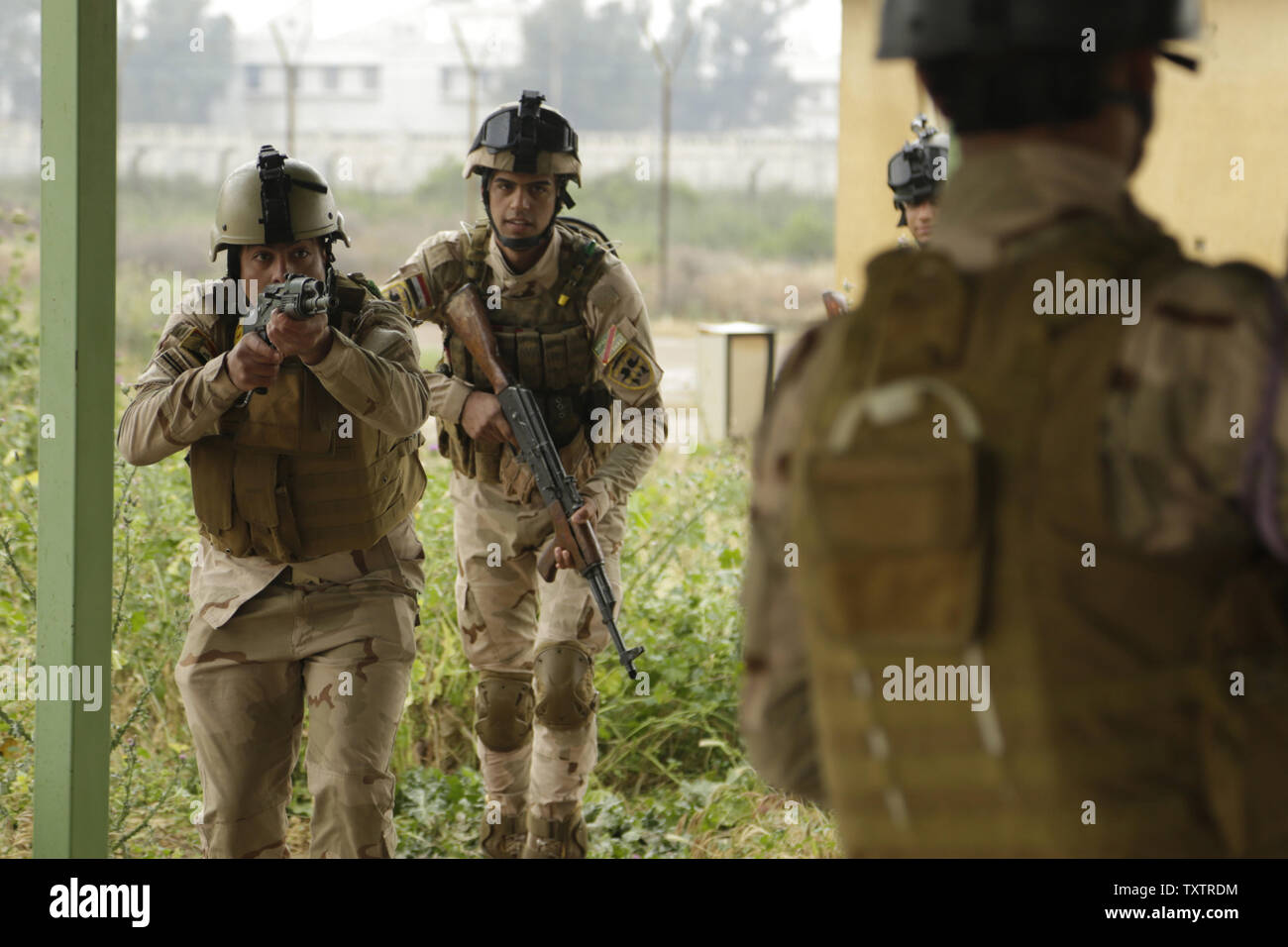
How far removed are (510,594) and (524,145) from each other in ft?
4.61

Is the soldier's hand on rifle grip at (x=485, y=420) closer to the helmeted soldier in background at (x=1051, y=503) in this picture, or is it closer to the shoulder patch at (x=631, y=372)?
the shoulder patch at (x=631, y=372)

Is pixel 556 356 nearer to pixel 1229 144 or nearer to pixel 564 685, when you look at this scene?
pixel 564 685

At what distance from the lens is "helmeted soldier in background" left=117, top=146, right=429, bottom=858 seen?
3.06m

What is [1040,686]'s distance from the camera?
1.31 m

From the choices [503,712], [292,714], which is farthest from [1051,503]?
[503,712]

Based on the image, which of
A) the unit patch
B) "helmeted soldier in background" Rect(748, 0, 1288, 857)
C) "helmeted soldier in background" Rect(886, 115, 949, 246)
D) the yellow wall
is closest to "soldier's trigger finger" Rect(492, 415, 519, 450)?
the unit patch

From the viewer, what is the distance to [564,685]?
156 inches

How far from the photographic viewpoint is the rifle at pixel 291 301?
285 centimetres

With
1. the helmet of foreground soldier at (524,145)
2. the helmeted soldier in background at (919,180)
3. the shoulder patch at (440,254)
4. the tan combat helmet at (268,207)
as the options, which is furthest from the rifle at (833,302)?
the tan combat helmet at (268,207)

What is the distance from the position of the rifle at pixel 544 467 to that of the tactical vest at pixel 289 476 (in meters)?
0.79

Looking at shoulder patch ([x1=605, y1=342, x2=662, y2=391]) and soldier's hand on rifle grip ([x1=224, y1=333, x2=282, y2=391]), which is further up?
shoulder patch ([x1=605, y1=342, x2=662, y2=391])

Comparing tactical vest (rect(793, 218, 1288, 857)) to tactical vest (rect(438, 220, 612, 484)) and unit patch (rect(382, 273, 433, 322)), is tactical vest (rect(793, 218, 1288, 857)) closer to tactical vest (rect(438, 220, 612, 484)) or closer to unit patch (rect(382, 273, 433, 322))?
tactical vest (rect(438, 220, 612, 484))

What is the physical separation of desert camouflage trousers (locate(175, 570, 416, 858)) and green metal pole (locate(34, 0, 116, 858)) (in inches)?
10.0
